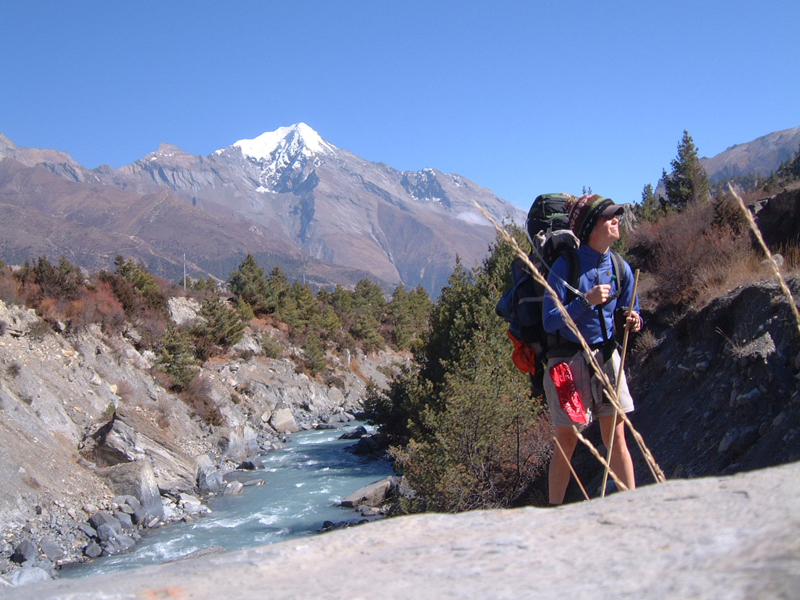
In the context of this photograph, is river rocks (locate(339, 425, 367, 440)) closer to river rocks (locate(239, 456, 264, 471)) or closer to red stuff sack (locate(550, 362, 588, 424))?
river rocks (locate(239, 456, 264, 471))

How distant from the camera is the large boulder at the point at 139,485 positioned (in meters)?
14.2

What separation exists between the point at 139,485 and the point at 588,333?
45.2 ft

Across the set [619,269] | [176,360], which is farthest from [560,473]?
[176,360]

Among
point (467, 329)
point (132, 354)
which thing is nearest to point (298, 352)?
point (132, 354)

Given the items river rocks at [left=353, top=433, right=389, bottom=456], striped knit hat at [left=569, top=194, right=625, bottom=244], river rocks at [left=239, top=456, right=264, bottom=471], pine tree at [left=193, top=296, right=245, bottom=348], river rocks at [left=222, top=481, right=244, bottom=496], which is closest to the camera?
striped knit hat at [left=569, top=194, right=625, bottom=244]

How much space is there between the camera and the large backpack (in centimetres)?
355

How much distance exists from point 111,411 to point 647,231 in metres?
15.4

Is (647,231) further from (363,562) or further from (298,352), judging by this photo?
(298,352)

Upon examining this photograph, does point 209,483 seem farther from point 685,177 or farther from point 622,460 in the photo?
point 685,177

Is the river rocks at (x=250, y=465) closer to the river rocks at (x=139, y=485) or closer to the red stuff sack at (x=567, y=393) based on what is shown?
the river rocks at (x=139, y=485)

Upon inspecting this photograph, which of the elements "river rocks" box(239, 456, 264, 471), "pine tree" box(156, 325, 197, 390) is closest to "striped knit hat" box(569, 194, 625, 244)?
"river rocks" box(239, 456, 264, 471)

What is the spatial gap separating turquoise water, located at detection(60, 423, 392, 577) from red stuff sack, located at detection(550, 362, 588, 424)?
9834 mm

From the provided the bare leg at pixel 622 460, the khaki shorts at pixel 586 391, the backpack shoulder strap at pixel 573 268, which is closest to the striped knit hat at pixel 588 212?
the backpack shoulder strap at pixel 573 268

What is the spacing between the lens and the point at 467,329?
15398 millimetres
